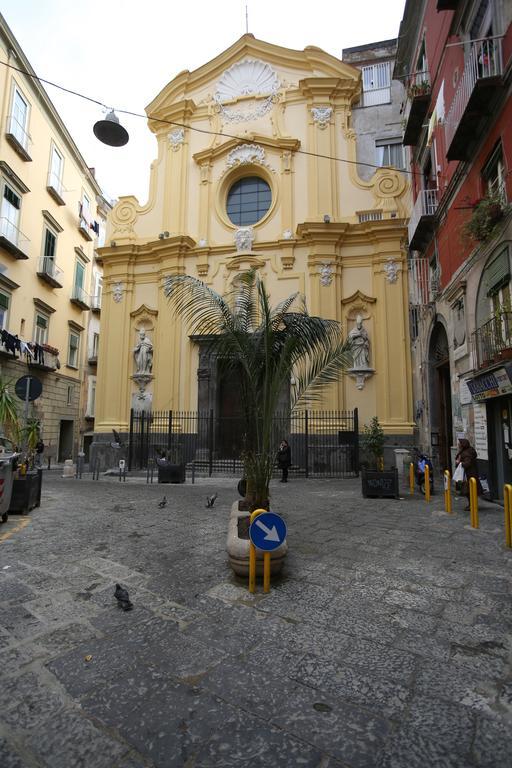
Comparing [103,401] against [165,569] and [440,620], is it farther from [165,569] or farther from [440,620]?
[440,620]

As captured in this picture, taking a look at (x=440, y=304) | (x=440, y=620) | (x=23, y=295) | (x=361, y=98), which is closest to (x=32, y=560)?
(x=440, y=620)

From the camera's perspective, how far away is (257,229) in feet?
59.0

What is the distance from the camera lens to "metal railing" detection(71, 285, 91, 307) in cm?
2474

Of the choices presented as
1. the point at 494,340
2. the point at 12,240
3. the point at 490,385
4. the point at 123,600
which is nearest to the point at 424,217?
the point at 494,340

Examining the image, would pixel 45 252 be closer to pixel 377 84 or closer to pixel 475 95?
pixel 377 84

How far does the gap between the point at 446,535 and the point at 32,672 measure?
5398 millimetres

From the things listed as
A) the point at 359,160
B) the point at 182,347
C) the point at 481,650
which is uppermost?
the point at 359,160

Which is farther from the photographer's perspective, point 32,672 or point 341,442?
point 341,442

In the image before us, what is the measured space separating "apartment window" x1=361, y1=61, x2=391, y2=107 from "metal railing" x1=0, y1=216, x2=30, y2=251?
1630 cm

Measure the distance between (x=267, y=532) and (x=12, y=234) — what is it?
65.3ft

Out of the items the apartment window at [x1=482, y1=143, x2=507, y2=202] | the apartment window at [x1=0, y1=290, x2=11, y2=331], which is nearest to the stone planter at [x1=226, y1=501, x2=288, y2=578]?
the apartment window at [x1=482, y1=143, x2=507, y2=202]

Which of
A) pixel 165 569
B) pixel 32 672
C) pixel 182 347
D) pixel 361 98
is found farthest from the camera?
pixel 361 98

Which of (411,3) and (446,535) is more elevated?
(411,3)

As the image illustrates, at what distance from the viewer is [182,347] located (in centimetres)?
1780
